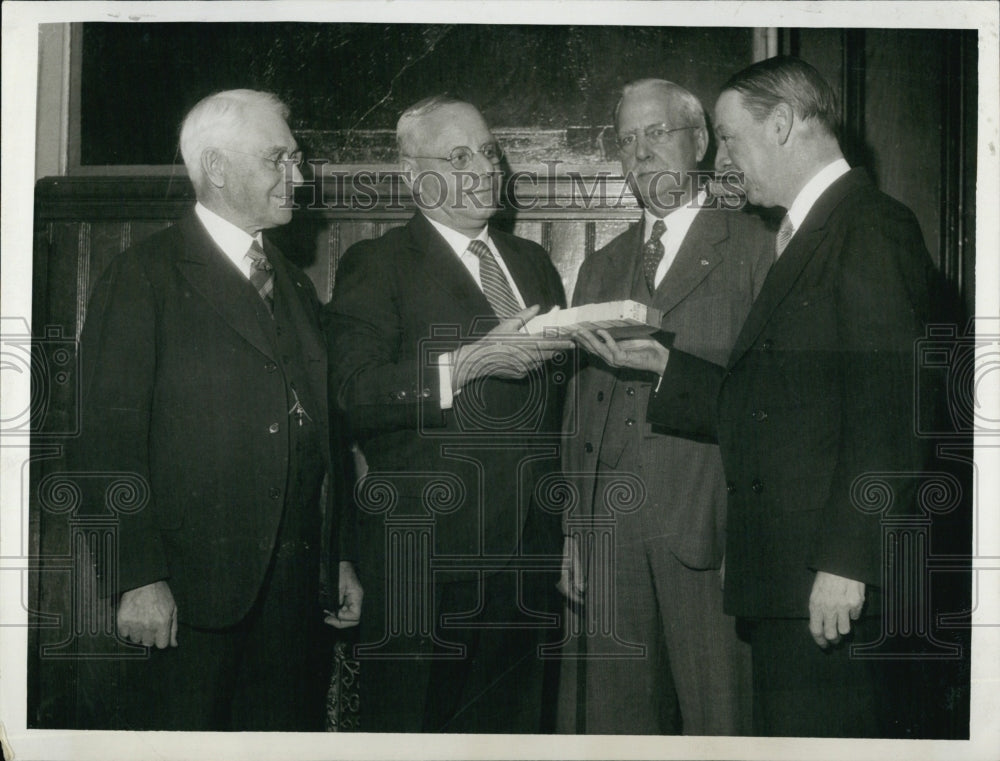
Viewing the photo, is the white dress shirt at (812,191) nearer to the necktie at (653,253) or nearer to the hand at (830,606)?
the necktie at (653,253)

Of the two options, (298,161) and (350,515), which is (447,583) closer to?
(350,515)

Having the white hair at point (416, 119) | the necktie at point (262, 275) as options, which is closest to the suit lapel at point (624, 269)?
the white hair at point (416, 119)

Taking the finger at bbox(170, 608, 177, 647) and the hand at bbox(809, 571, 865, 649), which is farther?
the finger at bbox(170, 608, 177, 647)

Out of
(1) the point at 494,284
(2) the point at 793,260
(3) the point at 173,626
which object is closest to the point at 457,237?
(1) the point at 494,284

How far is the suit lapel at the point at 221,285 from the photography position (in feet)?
11.1

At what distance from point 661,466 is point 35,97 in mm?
2123

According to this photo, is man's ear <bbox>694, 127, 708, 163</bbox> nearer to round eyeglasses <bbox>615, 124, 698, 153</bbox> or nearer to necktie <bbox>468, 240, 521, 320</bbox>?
round eyeglasses <bbox>615, 124, 698, 153</bbox>

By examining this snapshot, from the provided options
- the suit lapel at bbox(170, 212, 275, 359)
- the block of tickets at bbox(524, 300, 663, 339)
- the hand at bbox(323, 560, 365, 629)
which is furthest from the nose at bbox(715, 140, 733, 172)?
the hand at bbox(323, 560, 365, 629)

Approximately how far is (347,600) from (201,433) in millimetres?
626

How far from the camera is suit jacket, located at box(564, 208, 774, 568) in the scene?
10.9ft

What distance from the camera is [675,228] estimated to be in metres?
3.41

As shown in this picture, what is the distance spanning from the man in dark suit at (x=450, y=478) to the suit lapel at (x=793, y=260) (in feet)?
1.68

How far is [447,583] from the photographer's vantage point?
134 inches

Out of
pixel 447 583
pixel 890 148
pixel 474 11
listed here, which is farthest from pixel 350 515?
pixel 890 148
